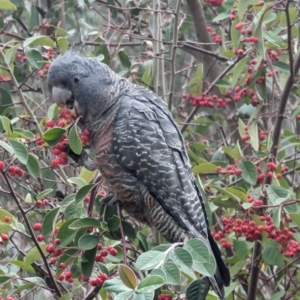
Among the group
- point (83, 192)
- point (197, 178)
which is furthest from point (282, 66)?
point (83, 192)

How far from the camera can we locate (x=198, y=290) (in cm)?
208

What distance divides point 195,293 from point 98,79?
3.75 ft

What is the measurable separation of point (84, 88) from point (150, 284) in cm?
138

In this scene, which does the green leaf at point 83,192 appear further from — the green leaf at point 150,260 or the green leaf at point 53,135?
the green leaf at point 150,260

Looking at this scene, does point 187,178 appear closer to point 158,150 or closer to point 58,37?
point 158,150

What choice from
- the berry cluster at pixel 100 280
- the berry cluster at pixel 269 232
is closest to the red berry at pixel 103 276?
the berry cluster at pixel 100 280

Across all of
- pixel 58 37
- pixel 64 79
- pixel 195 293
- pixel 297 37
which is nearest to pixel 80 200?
pixel 195 293

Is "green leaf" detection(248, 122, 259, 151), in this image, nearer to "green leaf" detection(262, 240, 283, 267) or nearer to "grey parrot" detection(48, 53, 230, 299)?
"grey parrot" detection(48, 53, 230, 299)

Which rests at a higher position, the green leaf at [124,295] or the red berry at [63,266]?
the green leaf at [124,295]

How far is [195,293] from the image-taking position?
6.81ft

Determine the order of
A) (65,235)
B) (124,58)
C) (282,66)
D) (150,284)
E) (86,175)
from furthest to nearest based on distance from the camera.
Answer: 1. (124,58)
2. (282,66)
3. (86,175)
4. (65,235)
5. (150,284)

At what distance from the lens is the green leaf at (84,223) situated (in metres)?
2.15

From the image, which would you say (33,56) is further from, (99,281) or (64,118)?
(99,281)

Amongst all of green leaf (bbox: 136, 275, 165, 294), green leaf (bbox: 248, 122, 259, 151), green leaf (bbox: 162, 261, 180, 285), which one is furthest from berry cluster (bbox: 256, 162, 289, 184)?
green leaf (bbox: 136, 275, 165, 294)
